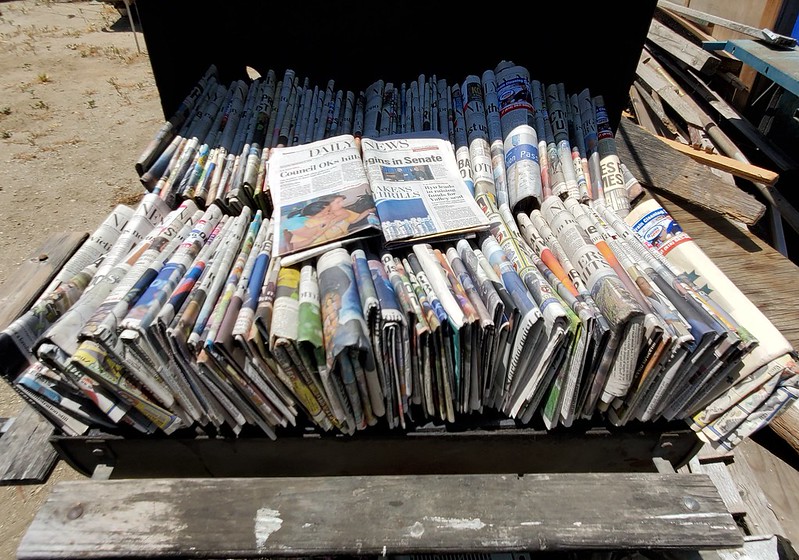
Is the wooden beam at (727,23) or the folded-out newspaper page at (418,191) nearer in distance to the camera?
the folded-out newspaper page at (418,191)

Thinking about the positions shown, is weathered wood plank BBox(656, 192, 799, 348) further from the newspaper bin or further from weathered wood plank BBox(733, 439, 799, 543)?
the newspaper bin

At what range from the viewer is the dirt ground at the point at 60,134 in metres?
3.29

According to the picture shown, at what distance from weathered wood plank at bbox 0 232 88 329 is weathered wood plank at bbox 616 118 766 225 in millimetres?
2648

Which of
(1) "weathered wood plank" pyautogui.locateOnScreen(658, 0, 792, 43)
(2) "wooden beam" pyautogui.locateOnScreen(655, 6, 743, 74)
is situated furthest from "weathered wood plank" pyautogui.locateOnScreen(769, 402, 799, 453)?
(2) "wooden beam" pyautogui.locateOnScreen(655, 6, 743, 74)

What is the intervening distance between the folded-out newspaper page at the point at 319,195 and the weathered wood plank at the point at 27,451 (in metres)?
0.90

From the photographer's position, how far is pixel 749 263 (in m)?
2.18

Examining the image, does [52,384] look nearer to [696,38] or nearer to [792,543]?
[792,543]

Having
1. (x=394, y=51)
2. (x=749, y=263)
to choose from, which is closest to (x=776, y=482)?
(x=749, y=263)

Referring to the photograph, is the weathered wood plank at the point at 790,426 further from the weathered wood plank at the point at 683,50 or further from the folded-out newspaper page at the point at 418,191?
the weathered wood plank at the point at 683,50

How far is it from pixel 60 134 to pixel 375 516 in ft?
17.1

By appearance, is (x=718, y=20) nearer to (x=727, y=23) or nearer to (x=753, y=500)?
(x=727, y=23)

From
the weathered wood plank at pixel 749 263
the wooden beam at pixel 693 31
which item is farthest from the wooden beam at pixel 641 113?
the weathered wood plank at pixel 749 263

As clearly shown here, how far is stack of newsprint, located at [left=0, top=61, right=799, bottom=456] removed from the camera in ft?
4.00

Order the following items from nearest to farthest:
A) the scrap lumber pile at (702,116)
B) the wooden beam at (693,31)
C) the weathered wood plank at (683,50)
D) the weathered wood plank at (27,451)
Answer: the weathered wood plank at (27,451)
the scrap lumber pile at (702,116)
the weathered wood plank at (683,50)
the wooden beam at (693,31)
